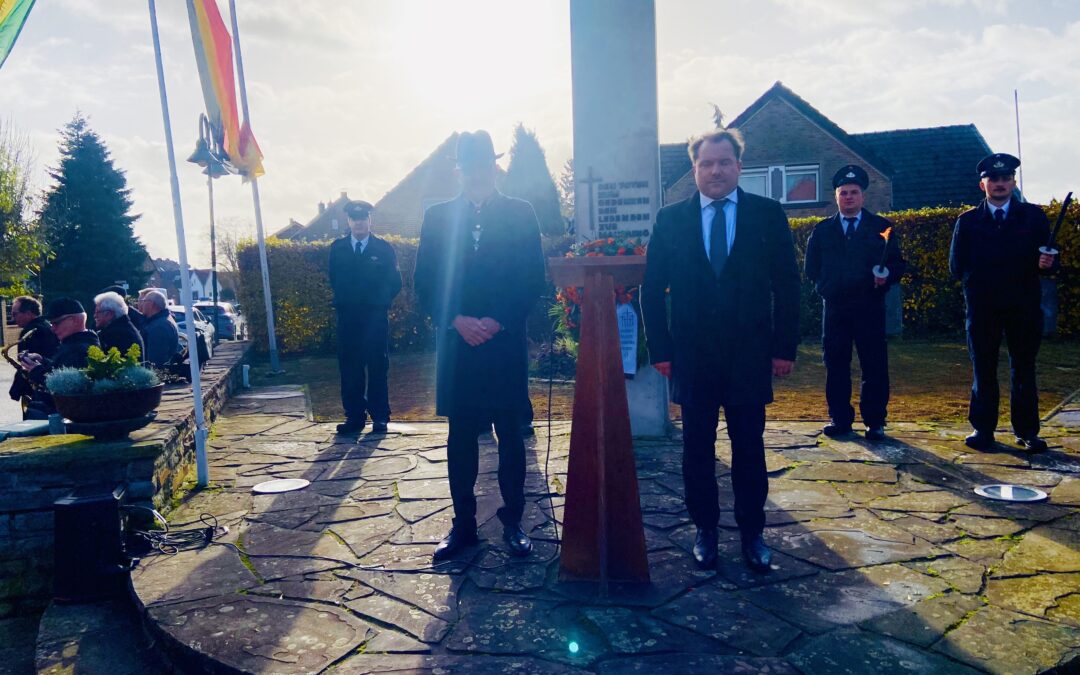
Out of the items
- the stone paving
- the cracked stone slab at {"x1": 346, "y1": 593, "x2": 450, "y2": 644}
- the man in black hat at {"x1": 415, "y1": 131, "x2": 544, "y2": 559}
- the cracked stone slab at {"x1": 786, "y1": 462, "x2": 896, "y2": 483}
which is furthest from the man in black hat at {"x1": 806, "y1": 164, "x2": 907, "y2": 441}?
the cracked stone slab at {"x1": 346, "y1": 593, "x2": 450, "y2": 644}

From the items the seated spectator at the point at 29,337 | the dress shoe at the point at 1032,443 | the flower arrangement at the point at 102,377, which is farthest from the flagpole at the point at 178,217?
the dress shoe at the point at 1032,443

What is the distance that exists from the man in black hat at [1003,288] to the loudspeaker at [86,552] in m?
5.66

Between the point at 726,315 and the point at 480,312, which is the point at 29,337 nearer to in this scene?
the point at 480,312

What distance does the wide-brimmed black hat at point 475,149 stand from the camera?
150 inches

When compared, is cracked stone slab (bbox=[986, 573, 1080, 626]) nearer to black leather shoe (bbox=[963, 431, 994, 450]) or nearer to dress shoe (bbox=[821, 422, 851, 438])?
black leather shoe (bbox=[963, 431, 994, 450])

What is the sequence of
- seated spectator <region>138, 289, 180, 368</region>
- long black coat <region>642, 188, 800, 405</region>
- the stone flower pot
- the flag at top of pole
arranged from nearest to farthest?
long black coat <region>642, 188, 800, 405</region>, the stone flower pot, the flag at top of pole, seated spectator <region>138, 289, 180, 368</region>

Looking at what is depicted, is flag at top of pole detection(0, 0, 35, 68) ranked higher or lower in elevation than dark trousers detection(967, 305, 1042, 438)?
higher

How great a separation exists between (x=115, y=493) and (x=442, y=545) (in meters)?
2.00

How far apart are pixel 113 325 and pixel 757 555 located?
5437 mm

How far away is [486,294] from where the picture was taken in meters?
3.88

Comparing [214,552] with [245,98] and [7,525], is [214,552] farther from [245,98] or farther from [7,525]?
[245,98]

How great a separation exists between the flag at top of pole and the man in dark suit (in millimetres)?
4265

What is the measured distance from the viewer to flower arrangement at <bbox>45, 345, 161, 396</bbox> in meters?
4.48

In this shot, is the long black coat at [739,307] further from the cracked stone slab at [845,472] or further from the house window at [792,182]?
the house window at [792,182]
